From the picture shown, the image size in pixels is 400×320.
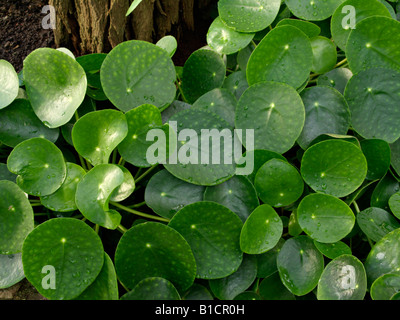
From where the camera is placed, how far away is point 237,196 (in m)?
0.92

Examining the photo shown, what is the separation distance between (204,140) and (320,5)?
0.55m

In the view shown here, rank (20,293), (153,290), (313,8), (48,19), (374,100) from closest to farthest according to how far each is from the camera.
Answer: (153,290) < (20,293) < (374,100) < (313,8) < (48,19)

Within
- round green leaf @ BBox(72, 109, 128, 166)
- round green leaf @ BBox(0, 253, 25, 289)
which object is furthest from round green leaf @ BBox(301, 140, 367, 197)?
round green leaf @ BBox(0, 253, 25, 289)

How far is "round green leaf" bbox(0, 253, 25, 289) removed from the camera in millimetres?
858

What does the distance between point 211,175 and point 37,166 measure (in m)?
0.41

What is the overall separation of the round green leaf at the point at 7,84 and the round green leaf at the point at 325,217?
0.75m

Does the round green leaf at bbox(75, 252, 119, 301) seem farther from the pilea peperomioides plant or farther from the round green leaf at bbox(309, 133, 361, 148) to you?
the round green leaf at bbox(309, 133, 361, 148)

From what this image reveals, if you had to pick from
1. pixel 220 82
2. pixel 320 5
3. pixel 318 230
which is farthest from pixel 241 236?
pixel 320 5

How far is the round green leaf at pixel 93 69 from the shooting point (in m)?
1.03

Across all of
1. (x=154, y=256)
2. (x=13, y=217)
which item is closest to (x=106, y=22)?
(x=13, y=217)

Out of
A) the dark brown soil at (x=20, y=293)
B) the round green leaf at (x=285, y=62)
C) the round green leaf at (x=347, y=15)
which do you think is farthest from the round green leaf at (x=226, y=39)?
the dark brown soil at (x=20, y=293)

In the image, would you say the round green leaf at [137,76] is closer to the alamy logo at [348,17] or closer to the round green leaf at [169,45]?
the round green leaf at [169,45]

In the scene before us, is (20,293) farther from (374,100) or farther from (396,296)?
(374,100)

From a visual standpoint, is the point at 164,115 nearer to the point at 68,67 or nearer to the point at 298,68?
the point at 68,67
